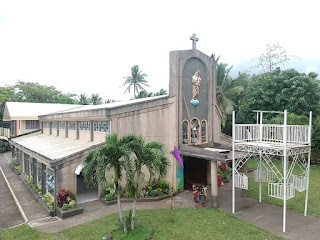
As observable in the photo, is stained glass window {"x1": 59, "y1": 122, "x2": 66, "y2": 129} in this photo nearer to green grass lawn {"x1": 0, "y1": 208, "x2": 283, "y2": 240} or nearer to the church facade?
the church facade

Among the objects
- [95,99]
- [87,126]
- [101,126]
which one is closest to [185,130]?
[101,126]

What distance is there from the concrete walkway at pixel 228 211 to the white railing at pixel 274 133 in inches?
158

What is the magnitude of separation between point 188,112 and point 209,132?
9.25 ft

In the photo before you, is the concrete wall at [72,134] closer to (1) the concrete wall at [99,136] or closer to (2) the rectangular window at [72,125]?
(2) the rectangular window at [72,125]

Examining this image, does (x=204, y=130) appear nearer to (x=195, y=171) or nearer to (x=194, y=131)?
(x=194, y=131)

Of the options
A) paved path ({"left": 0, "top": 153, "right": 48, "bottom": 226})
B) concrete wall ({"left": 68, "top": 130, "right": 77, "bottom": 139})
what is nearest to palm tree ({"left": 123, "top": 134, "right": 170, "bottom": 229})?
paved path ({"left": 0, "top": 153, "right": 48, "bottom": 226})

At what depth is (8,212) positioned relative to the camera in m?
15.0

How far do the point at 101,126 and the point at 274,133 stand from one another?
11.2 metres

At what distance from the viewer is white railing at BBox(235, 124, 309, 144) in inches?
482

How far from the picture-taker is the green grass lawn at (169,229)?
35.2ft

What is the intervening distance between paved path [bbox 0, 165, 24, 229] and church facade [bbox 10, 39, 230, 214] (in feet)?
6.68

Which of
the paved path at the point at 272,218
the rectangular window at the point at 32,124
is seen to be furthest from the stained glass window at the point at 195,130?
the rectangular window at the point at 32,124

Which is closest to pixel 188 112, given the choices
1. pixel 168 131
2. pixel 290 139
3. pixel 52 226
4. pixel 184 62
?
pixel 168 131

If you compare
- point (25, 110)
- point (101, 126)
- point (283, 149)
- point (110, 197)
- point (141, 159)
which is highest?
point (25, 110)
